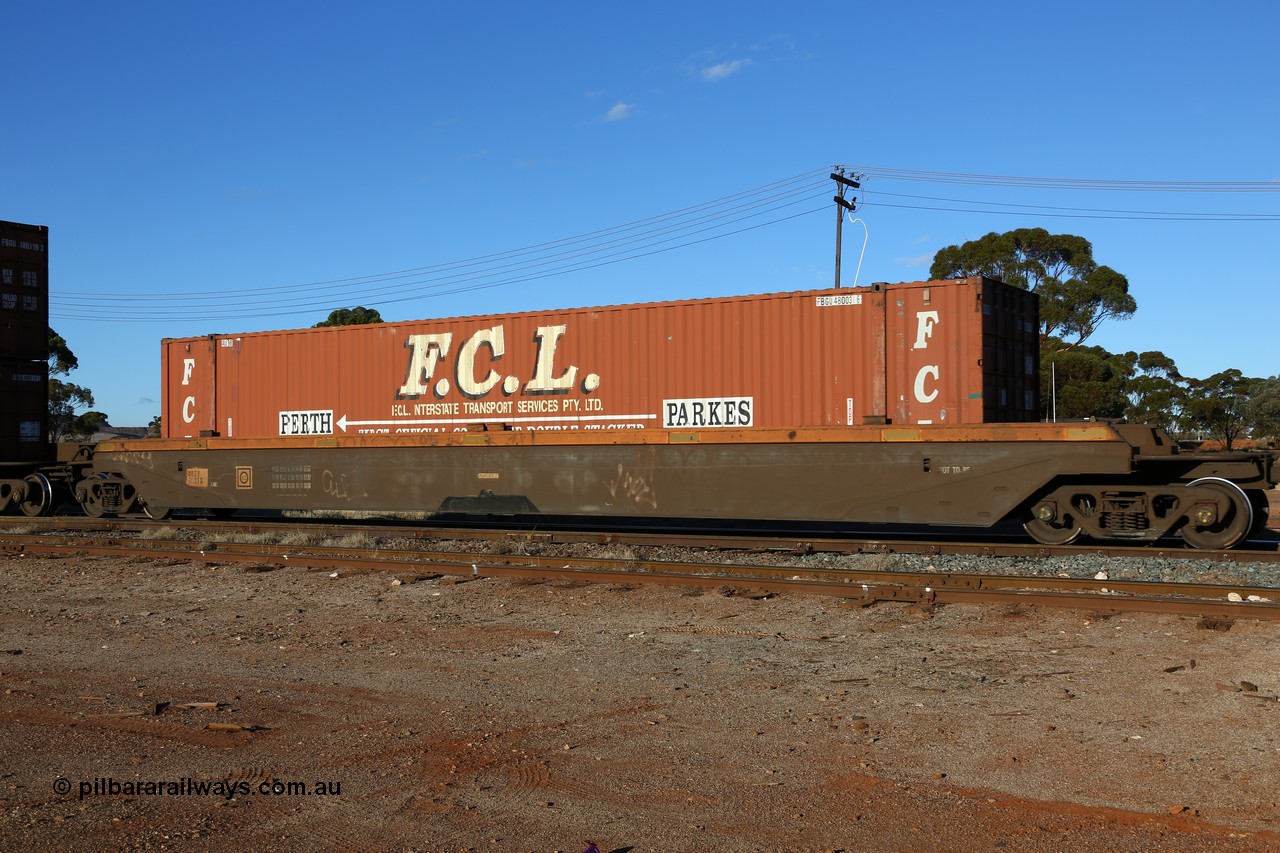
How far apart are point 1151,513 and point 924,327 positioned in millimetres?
3385

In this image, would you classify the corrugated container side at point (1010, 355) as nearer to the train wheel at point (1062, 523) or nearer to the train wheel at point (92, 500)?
the train wheel at point (1062, 523)

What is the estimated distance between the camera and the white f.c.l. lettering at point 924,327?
12.3 meters

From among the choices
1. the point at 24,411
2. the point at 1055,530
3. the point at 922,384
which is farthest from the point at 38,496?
the point at 1055,530

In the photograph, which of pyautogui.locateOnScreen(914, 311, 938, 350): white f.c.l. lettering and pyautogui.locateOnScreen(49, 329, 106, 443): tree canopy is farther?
pyautogui.locateOnScreen(49, 329, 106, 443): tree canopy

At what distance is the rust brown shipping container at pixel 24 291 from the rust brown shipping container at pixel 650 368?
3.42 meters

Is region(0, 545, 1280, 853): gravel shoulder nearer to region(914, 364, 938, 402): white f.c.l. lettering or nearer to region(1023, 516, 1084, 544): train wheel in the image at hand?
region(1023, 516, 1084, 544): train wheel

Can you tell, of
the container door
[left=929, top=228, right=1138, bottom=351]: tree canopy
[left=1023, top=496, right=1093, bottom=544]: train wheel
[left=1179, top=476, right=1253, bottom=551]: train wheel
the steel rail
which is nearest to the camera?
[left=1179, top=476, right=1253, bottom=551]: train wheel

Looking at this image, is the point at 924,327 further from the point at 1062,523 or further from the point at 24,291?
the point at 24,291

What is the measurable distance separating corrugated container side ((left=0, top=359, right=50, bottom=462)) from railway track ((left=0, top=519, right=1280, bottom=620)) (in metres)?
2.24

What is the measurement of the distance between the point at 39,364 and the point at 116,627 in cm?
1275

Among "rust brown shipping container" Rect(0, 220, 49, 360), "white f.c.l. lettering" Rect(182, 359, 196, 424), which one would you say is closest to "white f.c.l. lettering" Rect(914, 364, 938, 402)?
"white f.c.l. lettering" Rect(182, 359, 196, 424)

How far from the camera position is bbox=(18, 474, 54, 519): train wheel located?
57.1 feet

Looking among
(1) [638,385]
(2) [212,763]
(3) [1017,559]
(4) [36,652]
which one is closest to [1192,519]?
(3) [1017,559]

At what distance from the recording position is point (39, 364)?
18391 mm
